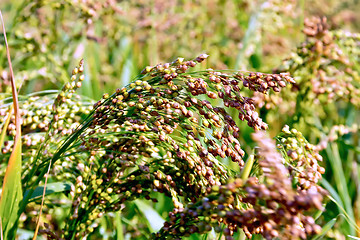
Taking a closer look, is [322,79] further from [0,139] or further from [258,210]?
[0,139]

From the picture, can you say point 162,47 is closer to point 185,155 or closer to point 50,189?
point 50,189

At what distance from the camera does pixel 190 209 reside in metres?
1.01

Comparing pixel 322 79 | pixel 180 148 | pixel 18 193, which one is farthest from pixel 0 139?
pixel 322 79

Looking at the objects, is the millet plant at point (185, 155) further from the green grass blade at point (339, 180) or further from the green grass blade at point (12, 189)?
the green grass blade at point (339, 180)

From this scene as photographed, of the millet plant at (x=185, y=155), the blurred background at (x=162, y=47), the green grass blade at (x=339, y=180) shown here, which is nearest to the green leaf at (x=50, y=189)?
the millet plant at (x=185, y=155)

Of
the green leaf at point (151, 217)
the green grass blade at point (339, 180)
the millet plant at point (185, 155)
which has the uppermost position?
the millet plant at point (185, 155)

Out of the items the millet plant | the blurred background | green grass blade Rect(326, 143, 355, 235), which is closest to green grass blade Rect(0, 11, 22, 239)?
the millet plant

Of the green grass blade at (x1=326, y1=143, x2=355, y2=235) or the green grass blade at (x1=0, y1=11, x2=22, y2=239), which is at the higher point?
the green grass blade at (x1=0, y1=11, x2=22, y2=239)

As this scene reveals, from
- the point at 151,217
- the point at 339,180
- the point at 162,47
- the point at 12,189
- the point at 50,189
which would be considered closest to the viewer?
the point at 12,189

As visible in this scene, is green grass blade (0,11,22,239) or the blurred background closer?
green grass blade (0,11,22,239)

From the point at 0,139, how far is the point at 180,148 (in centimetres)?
57

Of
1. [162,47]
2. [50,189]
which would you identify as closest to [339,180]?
[50,189]

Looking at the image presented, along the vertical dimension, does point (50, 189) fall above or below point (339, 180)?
above

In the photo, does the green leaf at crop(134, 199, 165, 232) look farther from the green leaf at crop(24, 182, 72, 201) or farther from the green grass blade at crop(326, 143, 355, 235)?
the green grass blade at crop(326, 143, 355, 235)
